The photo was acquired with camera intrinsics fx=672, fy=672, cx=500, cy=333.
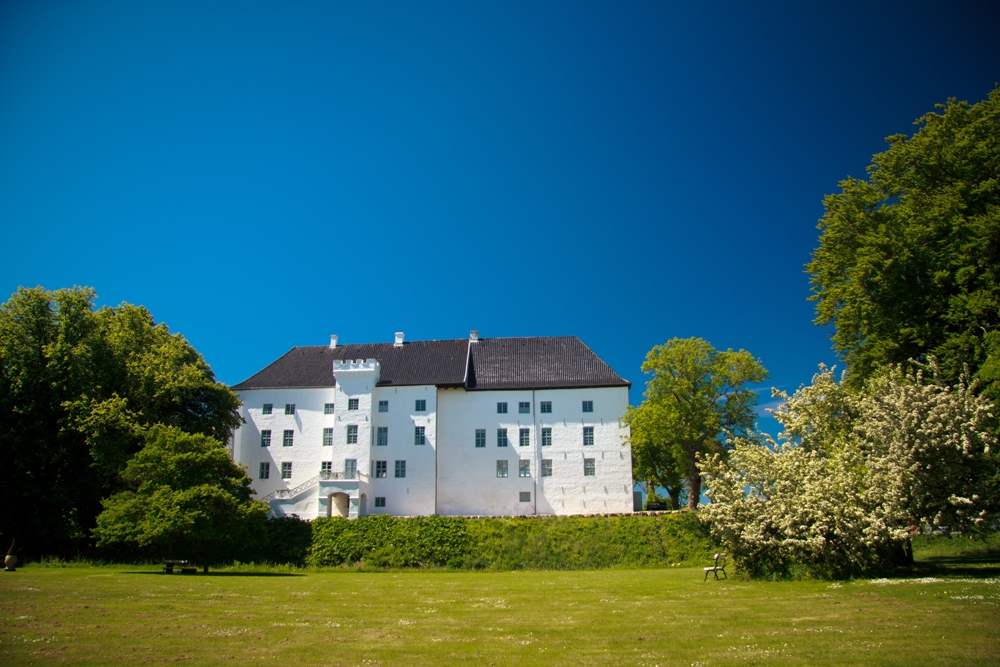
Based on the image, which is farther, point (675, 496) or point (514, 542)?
point (675, 496)

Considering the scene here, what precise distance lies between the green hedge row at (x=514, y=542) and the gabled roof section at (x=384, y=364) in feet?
40.5

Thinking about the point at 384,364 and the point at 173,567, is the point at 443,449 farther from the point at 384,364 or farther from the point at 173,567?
the point at 173,567

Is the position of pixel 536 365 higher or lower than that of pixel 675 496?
higher

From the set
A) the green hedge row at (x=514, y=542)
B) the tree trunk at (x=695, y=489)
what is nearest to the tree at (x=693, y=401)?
the tree trunk at (x=695, y=489)

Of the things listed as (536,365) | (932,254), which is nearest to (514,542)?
(536,365)

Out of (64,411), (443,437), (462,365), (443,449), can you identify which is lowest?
(443,449)

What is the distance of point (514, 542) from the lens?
33875 millimetres

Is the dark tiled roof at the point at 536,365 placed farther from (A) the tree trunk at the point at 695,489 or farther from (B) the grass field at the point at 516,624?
(B) the grass field at the point at 516,624

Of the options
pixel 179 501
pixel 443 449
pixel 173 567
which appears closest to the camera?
pixel 173 567

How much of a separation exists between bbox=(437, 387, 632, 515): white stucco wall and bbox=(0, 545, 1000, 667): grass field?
24.7 m

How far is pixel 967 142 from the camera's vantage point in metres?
22.0

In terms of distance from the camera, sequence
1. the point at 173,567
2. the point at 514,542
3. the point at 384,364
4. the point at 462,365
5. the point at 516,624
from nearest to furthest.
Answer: the point at 516,624, the point at 173,567, the point at 514,542, the point at 462,365, the point at 384,364

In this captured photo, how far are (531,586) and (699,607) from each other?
25.4 ft

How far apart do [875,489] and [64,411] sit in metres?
33.3
